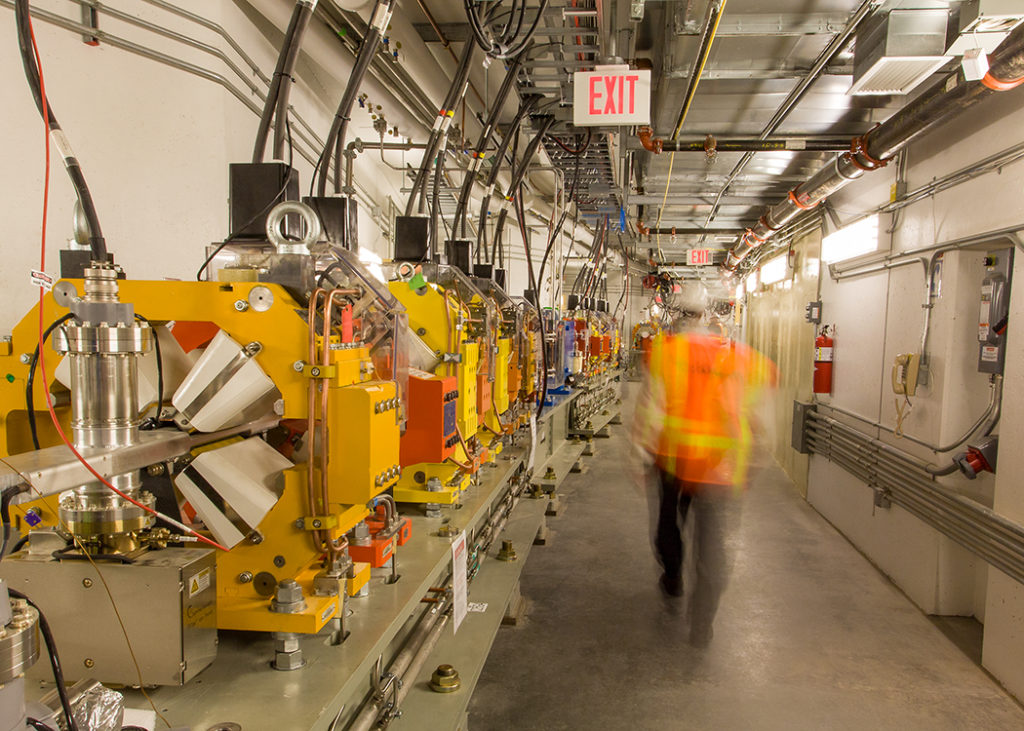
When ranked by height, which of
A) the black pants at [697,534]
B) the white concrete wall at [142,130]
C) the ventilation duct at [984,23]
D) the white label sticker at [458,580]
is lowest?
the black pants at [697,534]

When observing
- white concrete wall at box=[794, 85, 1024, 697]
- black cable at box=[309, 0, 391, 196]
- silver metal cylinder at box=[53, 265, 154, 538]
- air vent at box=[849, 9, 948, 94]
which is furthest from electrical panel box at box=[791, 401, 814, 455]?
silver metal cylinder at box=[53, 265, 154, 538]

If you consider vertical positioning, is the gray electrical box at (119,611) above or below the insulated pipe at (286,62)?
below

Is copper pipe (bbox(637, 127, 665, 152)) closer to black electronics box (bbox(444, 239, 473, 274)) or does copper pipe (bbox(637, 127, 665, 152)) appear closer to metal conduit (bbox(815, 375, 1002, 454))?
black electronics box (bbox(444, 239, 473, 274))

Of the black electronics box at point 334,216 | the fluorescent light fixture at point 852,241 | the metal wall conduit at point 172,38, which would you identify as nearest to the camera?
the black electronics box at point 334,216

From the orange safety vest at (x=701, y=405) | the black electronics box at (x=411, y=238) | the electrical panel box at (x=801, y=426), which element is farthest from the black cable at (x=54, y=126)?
the electrical panel box at (x=801, y=426)

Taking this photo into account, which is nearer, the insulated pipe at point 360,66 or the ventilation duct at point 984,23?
the insulated pipe at point 360,66

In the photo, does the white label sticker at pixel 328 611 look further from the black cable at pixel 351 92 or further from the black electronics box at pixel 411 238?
the black electronics box at pixel 411 238

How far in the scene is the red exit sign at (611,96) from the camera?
2.78 m

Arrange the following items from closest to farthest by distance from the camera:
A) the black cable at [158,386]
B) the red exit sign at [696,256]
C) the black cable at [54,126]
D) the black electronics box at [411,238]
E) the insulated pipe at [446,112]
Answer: the black cable at [158,386], the black cable at [54,126], the black electronics box at [411,238], the insulated pipe at [446,112], the red exit sign at [696,256]

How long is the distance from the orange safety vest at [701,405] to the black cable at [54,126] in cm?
245

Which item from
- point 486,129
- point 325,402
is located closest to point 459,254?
point 486,129

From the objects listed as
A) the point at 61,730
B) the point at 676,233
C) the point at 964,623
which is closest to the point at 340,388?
the point at 61,730

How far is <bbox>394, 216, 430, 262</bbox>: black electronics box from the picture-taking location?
230cm

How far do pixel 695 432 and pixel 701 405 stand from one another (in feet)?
0.47
